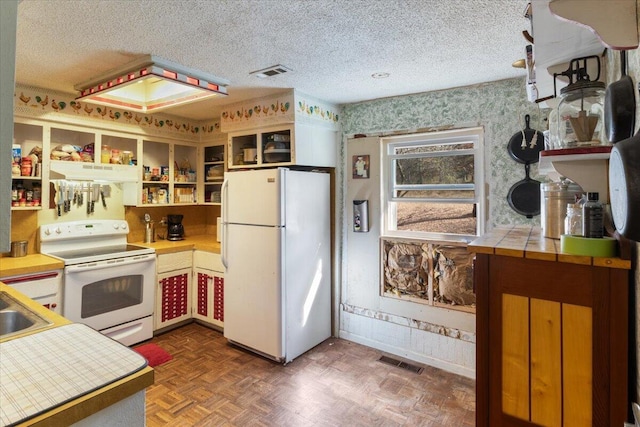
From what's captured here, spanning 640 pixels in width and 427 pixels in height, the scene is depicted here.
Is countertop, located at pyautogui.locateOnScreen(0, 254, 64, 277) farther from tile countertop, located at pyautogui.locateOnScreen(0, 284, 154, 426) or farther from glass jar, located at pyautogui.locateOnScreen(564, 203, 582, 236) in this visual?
glass jar, located at pyautogui.locateOnScreen(564, 203, 582, 236)

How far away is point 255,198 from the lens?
9.75ft

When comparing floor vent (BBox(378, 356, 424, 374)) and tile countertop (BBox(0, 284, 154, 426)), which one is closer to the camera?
tile countertop (BBox(0, 284, 154, 426))

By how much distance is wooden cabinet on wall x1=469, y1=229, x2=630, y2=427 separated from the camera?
0.96 metres

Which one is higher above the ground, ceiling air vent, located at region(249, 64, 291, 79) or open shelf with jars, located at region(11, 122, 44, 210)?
ceiling air vent, located at region(249, 64, 291, 79)

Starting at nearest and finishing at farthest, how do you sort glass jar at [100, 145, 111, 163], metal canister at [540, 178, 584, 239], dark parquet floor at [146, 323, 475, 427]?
metal canister at [540, 178, 584, 239] → dark parquet floor at [146, 323, 475, 427] → glass jar at [100, 145, 111, 163]

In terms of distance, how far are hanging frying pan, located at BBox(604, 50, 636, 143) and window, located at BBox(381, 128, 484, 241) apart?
6.13ft

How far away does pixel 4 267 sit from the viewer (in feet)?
8.05

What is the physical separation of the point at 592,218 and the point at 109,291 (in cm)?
346

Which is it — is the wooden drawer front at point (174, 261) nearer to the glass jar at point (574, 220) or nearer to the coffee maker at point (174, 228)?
the coffee maker at point (174, 228)

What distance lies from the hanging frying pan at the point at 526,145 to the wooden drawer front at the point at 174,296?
3381mm

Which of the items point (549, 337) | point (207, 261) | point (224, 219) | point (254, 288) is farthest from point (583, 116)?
point (207, 261)

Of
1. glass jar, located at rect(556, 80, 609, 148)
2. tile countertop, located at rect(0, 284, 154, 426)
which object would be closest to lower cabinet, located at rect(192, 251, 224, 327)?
tile countertop, located at rect(0, 284, 154, 426)

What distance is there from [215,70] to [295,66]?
598 millimetres

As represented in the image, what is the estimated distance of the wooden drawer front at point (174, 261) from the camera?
11.2 ft
